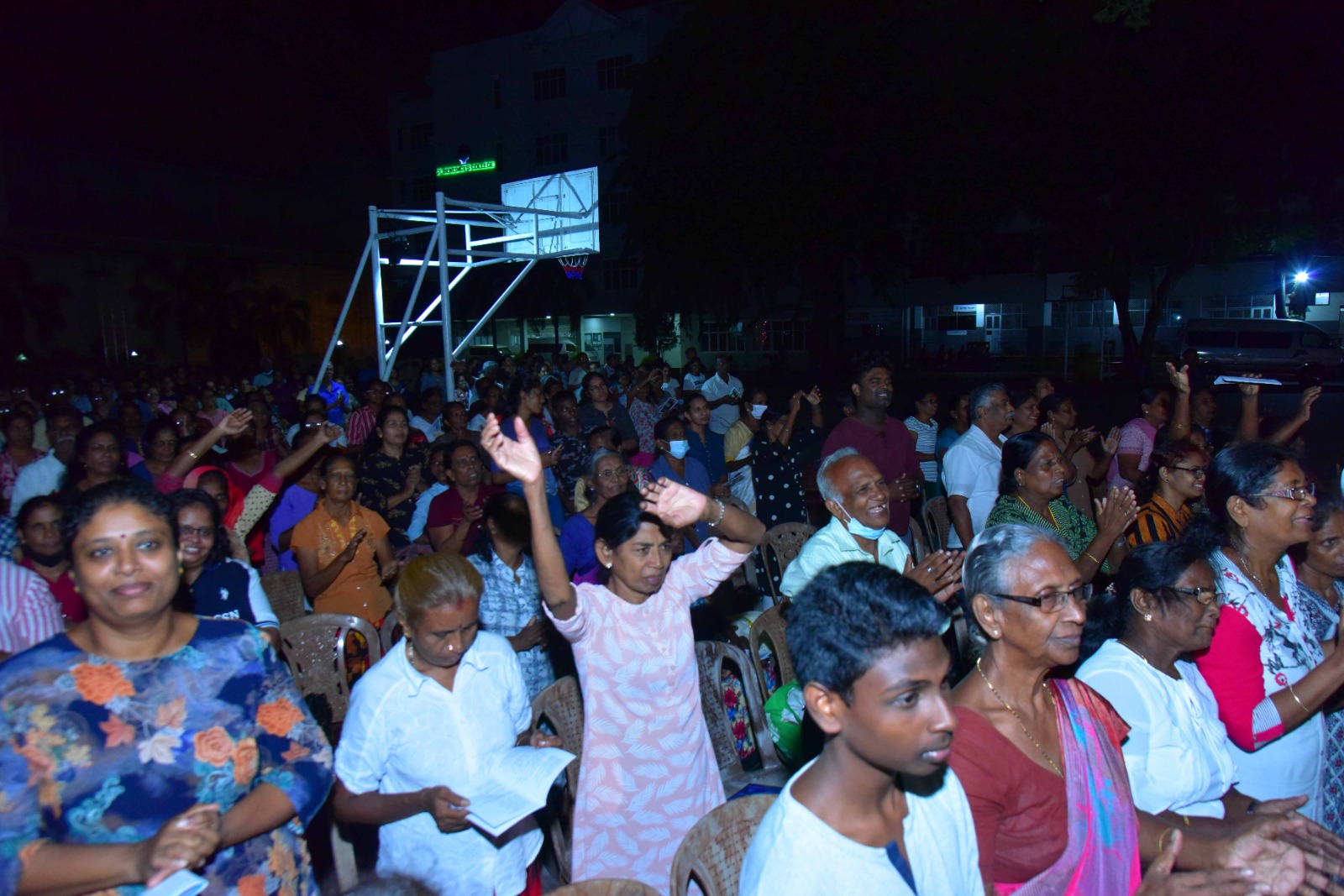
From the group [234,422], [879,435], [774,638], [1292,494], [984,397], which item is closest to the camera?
[1292,494]

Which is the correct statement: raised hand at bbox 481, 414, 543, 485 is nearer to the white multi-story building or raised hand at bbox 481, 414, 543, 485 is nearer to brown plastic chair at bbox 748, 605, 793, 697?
brown plastic chair at bbox 748, 605, 793, 697

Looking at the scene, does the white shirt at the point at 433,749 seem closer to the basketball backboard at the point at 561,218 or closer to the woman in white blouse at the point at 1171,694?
the woman in white blouse at the point at 1171,694

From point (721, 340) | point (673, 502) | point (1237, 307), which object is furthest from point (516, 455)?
point (721, 340)

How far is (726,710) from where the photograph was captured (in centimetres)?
374

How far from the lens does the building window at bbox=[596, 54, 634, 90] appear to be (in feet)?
126

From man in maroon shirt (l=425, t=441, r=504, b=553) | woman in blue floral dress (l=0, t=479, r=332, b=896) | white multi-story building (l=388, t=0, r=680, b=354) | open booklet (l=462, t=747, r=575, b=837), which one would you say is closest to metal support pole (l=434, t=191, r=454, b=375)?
man in maroon shirt (l=425, t=441, r=504, b=553)

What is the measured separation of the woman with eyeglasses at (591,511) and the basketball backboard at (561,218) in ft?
33.8

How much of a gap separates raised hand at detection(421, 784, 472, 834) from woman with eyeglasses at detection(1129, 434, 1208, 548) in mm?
3514

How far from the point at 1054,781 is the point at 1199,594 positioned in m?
0.86

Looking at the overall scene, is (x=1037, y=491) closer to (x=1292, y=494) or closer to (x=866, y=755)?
(x=1292, y=494)

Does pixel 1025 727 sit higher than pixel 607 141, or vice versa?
pixel 607 141

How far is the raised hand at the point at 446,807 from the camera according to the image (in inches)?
97.0

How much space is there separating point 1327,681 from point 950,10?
26.3m

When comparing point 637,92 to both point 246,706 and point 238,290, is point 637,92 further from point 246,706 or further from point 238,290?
point 246,706
